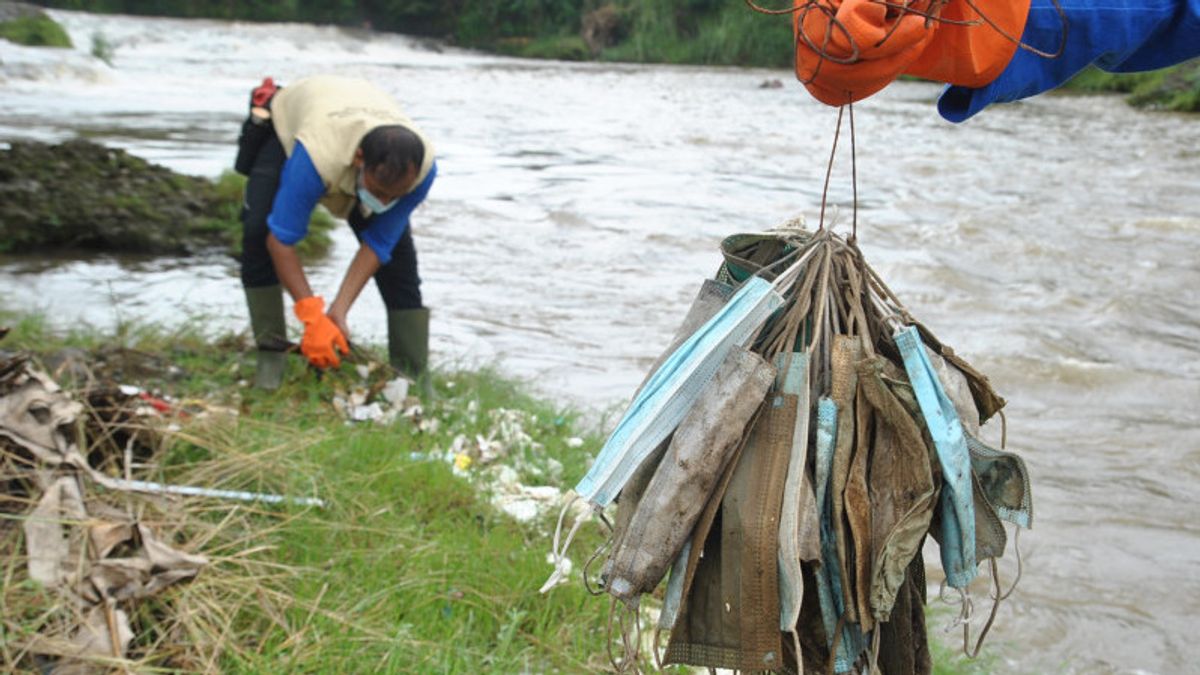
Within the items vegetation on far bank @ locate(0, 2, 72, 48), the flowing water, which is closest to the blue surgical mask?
the flowing water

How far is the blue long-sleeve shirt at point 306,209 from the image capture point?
405 cm

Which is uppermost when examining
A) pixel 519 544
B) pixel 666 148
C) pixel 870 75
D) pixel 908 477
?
pixel 870 75

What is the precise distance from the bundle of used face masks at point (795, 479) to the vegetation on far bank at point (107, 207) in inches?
250

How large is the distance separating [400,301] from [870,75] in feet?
11.2

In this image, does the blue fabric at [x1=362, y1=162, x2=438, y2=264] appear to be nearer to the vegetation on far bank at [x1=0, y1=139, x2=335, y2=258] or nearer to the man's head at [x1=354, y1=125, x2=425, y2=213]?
the man's head at [x1=354, y1=125, x2=425, y2=213]

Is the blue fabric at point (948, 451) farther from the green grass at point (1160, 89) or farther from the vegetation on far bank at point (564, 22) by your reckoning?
the vegetation on far bank at point (564, 22)

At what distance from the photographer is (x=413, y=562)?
297cm

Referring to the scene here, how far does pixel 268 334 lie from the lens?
14.4 ft

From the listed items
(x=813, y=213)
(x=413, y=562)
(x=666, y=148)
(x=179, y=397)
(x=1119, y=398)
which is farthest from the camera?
(x=666, y=148)

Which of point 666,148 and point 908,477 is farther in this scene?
point 666,148

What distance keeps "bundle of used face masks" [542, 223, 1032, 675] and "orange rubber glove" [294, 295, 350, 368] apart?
8.93 ft

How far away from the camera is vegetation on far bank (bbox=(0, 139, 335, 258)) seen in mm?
7184

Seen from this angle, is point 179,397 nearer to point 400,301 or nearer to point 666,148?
point 400,301

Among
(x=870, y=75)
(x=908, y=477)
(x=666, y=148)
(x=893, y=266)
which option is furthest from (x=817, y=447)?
(x=666, y=148)
